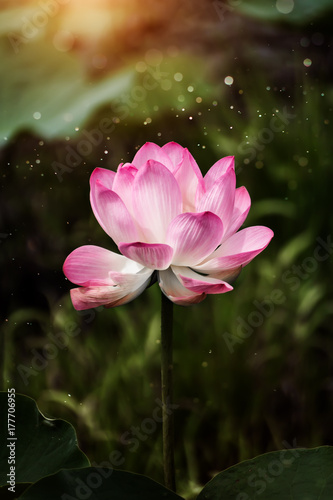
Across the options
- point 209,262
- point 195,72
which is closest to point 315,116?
point 195,72

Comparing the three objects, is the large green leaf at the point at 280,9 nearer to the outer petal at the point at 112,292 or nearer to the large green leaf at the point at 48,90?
the large green leaf at the point at 48,90

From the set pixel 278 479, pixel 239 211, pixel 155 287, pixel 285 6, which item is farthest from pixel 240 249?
pixel 285 6

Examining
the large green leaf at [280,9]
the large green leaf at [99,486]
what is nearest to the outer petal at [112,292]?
the large green leaf at [99,486]

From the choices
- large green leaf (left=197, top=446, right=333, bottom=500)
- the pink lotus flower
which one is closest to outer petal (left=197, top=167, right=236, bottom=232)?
the pink lotus flower

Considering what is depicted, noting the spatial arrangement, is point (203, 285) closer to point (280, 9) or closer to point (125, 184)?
point (125, 184)

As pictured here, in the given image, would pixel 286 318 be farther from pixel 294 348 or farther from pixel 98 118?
pixel 98 118
